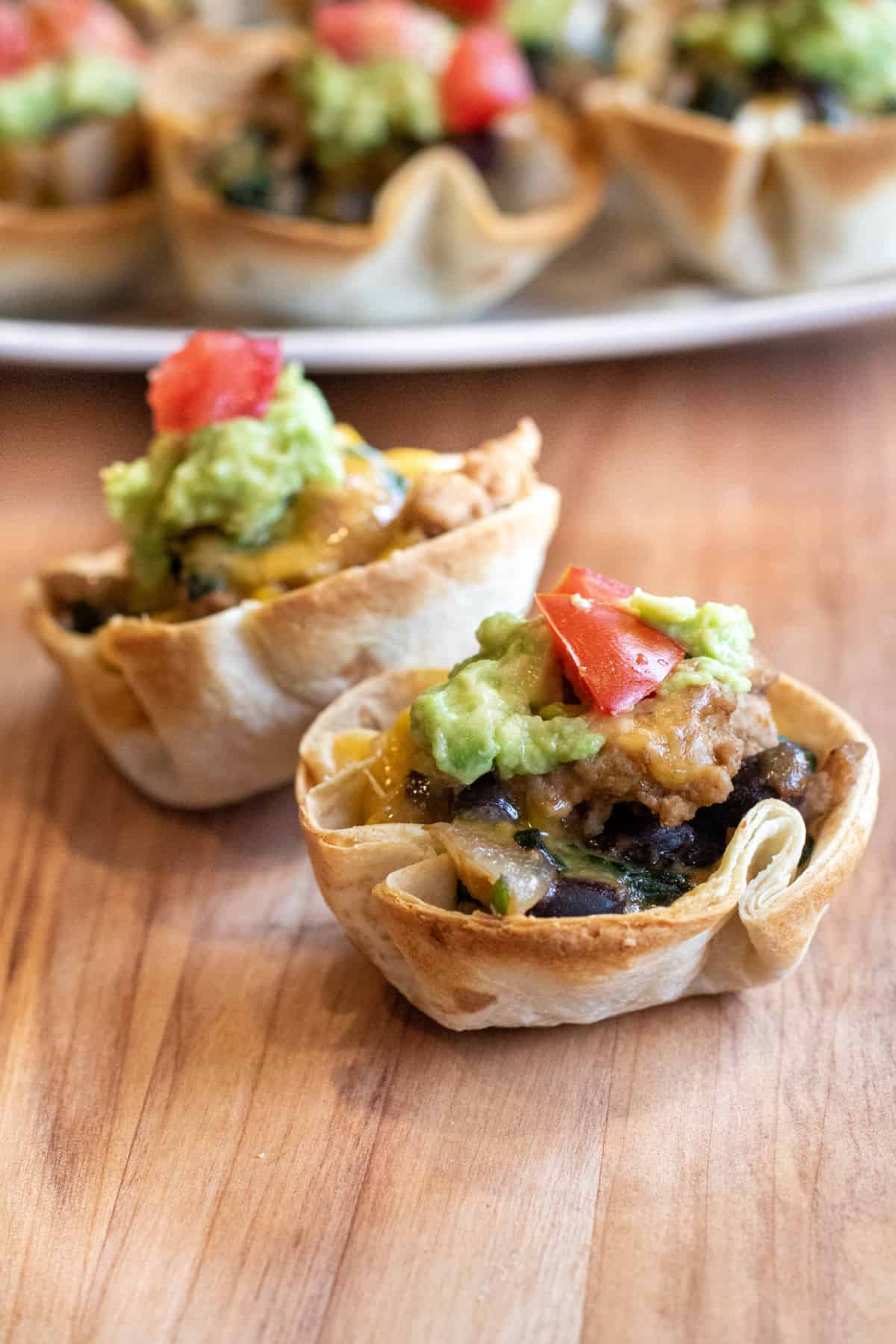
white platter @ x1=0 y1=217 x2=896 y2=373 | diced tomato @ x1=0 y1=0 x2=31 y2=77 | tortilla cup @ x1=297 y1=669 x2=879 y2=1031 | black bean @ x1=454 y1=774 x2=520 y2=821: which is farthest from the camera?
diced tomato @ x1=0 y1=0 x2=31 y2=77

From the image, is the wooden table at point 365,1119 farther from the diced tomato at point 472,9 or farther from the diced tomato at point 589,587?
the diced tomato at point 472,9

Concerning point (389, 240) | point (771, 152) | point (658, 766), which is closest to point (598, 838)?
point (658, 766)

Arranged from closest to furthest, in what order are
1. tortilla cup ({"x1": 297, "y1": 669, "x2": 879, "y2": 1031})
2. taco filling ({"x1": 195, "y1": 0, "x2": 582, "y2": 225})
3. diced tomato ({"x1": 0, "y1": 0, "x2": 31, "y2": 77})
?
tortilla cup ({"x1": 297, "y1": 669, "x2": 879, "y2": 1031}), taco filling ({"x1": 195, "y1": 0, "x2": 582, "y2": 225}), diced tomato ({"x1": 0, "y1": 0, "x2": 31, "y2": 77})

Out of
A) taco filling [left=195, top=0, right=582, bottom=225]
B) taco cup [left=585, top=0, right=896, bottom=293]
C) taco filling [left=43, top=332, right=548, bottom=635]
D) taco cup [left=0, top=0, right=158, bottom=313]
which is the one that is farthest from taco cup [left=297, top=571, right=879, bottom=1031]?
taco cup [left=0, top=0, right=158, bottom=313]

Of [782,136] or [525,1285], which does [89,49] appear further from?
[525,1285]

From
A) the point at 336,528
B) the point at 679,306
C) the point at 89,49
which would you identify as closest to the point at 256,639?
the point at 336,528

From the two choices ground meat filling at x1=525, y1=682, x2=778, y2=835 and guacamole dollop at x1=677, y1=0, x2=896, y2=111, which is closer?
ground meat filling at x1=525, y1=682, x2=778, y2=835

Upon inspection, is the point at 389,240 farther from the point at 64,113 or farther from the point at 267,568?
the point at 267,568

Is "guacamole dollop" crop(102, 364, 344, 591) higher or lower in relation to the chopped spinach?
higher

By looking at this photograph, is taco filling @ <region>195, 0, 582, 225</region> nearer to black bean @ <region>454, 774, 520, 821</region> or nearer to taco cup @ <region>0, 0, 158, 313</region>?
taco cup @ <region>0, 0, 158, 313</region>
